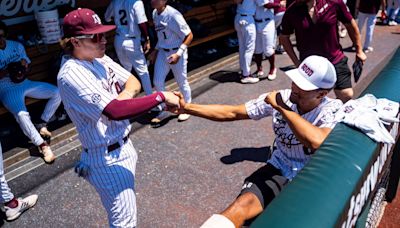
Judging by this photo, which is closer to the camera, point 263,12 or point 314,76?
point 314,76

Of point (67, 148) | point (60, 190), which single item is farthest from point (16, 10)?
point (60, 190)

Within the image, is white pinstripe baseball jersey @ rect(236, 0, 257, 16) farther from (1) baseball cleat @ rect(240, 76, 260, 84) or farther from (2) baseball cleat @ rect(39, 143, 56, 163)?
(2) baseball cleat @ rect(39, 143, 56, 163)

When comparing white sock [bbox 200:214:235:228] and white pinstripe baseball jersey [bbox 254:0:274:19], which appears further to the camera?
white pinstripe baseball jersey [bbox 254:0:274:19]

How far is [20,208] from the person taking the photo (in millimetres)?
3721

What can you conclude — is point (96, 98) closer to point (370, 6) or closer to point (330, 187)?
point (330, 187)

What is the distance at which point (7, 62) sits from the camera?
15.2 feet

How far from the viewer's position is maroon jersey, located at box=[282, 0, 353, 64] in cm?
405

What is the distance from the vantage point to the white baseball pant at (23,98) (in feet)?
15.1

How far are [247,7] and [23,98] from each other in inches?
152

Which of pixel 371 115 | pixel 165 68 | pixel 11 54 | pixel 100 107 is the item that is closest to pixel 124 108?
pixel 100 107

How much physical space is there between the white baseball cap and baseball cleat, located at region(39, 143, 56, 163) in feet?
10.5

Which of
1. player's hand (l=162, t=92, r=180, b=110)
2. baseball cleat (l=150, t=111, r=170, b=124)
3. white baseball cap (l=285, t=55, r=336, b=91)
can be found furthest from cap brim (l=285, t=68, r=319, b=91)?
baseball cleat (l=150, t=111, r=170, b=124)

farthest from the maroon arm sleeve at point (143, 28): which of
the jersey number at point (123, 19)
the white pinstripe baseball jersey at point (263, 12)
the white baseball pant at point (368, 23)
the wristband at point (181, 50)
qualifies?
the white baseball pant at point (368, 23)

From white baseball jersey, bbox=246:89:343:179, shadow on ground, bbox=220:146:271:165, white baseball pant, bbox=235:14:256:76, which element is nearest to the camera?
white baseball jersey, bbox=246:89:343:179
